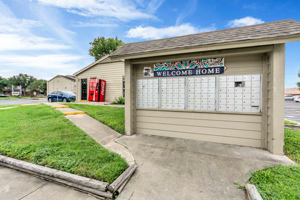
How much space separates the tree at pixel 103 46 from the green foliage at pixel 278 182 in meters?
32.4

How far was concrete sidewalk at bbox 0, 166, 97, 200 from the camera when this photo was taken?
72.8 inches

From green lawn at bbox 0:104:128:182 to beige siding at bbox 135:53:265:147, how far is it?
1.96 meters

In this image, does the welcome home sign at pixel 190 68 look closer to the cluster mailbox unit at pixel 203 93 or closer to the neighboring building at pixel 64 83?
the cluster mailbox unit at pixel 203 93

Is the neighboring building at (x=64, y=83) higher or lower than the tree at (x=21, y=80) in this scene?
lower

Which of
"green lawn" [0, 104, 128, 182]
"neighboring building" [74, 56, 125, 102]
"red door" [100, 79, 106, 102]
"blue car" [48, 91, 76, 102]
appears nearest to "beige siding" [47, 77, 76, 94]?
"blue car" [48, 91, 76, 102]

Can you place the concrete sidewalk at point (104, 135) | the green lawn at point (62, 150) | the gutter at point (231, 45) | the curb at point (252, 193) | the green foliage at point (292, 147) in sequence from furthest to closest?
1. the concrete sidewalk at point (104, 135)
2. the green foliage at point (292, 147)
3. the gutter at point (231, 45)
4. the green lawn at point (62, 150)
5. the curb at point (252, 193)

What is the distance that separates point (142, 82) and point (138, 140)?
205 centimetres

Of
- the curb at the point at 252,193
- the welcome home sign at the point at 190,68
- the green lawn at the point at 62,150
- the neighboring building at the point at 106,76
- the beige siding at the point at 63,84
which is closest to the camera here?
the curb at the point at 252,193

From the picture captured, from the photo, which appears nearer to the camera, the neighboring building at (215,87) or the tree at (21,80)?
the neighboring building at (215,87)

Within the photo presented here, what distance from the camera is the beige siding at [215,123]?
3.44 meters

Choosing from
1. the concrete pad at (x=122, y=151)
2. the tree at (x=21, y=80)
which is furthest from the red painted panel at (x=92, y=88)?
the tree at (x=21, y=80)

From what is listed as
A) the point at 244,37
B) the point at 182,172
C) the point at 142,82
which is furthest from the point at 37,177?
the point at 244,37

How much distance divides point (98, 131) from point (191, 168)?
345 centimetres

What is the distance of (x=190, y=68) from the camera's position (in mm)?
3990
